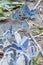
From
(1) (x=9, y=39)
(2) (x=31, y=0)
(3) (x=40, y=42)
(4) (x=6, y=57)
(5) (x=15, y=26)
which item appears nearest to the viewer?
(4) (x=6, y=57)

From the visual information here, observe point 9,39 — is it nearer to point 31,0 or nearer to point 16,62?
point 16,62

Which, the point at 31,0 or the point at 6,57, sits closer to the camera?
the point at 6,57

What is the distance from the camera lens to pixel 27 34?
2.43 metres

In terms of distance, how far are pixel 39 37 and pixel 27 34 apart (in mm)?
116

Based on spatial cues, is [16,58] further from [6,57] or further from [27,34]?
[27,34]

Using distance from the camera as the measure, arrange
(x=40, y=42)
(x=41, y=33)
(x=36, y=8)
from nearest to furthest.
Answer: (x=40, y=42) < (x=41, y=33) < (x=36, y=8)

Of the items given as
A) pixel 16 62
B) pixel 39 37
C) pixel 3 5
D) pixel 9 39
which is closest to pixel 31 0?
pixel 3 5

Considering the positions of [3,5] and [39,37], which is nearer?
[39,37]

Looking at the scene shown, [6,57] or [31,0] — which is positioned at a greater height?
[6,57]

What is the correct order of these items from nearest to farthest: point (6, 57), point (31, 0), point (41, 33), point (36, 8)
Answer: point (6, 57) < point (41, 33) < point (36, 8) < point (31, 0)

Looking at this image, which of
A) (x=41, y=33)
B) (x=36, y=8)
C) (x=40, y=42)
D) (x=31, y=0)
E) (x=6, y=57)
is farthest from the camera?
(x=31, y=0)

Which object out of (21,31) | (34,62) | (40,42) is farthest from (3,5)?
(34,62)

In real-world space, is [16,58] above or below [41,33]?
above

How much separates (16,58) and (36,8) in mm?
1536
